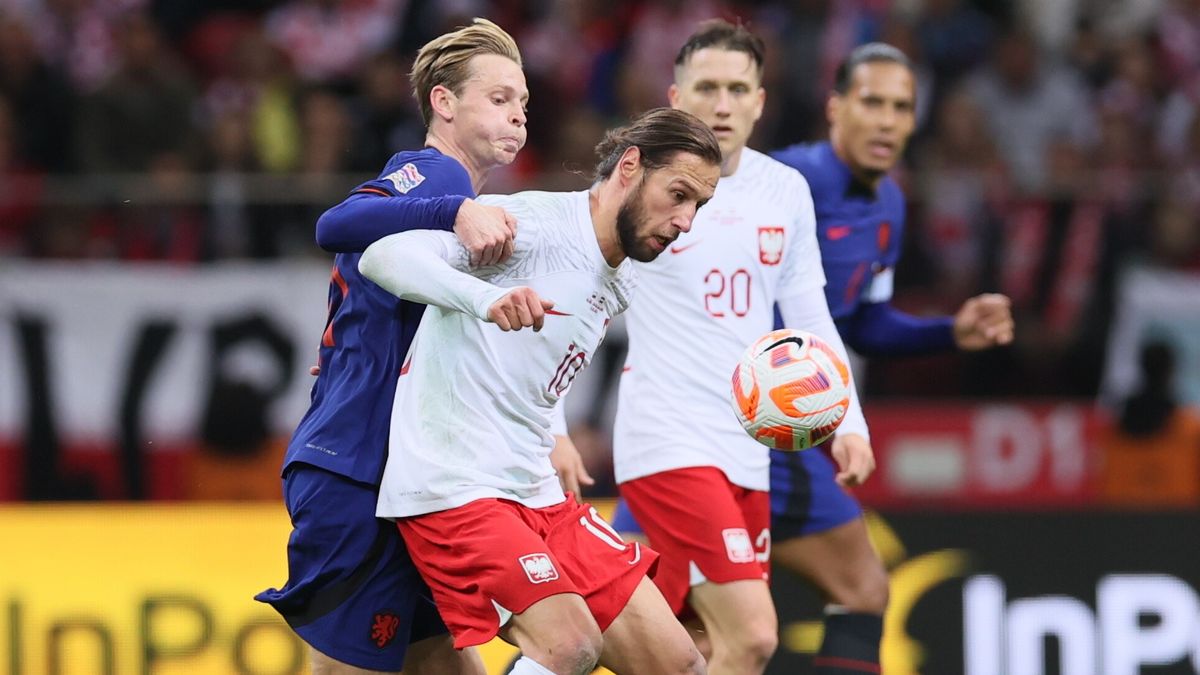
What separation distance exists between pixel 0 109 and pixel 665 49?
164 inches

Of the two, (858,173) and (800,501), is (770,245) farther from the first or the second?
(800,501)

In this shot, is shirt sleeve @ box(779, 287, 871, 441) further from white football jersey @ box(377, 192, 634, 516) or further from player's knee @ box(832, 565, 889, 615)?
white football jersey @ box(377, 192, 634, 516)

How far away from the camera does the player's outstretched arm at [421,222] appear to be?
15.2 ft

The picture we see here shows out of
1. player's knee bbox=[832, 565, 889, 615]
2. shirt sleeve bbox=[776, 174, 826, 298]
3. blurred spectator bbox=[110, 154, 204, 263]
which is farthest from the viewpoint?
blurred spectator bbox=[110, 154, 204, 263]

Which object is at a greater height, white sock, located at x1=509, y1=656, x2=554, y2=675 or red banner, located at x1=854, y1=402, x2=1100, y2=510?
white sock, located at x1=509, y1=656, x2=554, y2=675

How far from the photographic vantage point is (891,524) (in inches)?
326

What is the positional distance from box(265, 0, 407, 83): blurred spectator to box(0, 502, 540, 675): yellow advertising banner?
14.8 ft

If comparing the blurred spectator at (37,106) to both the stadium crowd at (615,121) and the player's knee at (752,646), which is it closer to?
the stadium crowd at (615,121)

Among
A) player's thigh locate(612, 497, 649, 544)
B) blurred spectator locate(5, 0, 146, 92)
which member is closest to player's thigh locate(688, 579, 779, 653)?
player's thigh locate(612, 497, 649, 544)

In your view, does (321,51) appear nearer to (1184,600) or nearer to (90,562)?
(90,562)

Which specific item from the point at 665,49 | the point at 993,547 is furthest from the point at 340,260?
the point at 665,49

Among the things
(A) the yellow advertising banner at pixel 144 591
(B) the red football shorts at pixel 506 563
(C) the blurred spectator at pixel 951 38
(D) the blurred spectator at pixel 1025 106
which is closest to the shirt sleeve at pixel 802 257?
(B) the red football shorts at pixel 506 563

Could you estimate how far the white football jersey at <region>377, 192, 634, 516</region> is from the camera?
16.0 feet

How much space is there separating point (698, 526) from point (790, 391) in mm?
897
